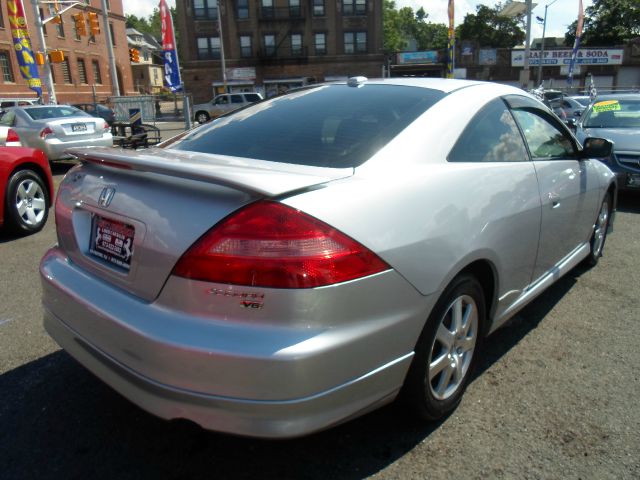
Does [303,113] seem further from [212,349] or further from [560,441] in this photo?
[560,441]

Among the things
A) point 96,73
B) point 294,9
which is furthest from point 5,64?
point 294,9

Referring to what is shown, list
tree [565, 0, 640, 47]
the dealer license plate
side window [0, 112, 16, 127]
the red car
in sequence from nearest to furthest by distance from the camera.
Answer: the dealer license plate, the red car, side window [0, 112, 16, 127], tree [565, 0, 640, 47]

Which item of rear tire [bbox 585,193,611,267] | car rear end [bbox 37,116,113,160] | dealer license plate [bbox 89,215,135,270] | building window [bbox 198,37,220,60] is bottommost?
rear tire [bbox 585,193,611,267]

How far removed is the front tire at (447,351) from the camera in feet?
7.40

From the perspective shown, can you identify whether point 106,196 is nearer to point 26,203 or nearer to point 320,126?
point 320,126

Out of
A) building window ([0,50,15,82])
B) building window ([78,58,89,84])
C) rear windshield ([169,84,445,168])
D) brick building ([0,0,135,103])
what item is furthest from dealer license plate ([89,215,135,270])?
building window ([78,58,89,84])

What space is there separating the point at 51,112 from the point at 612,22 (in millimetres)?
→ 74664

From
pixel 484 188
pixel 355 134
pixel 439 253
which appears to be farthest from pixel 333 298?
pixel 484 188

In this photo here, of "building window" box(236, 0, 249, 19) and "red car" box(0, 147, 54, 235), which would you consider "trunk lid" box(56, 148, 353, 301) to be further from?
"building window" box(236, 0, 249, 19)

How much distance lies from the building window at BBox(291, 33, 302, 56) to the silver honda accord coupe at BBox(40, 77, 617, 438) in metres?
47.0

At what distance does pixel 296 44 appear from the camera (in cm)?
4706

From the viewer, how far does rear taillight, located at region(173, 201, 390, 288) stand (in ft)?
5.86

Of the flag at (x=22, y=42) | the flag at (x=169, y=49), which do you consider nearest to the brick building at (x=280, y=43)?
the flag at (x=22, y=42)

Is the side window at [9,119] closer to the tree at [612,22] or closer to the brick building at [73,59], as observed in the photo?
the brick building at [73,59]
